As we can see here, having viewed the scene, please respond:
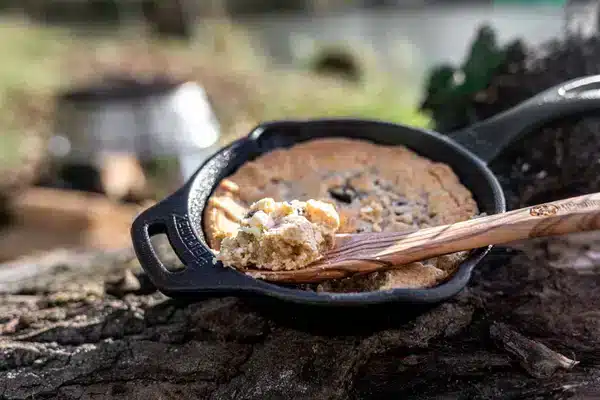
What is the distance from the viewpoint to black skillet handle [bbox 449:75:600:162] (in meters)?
1.72

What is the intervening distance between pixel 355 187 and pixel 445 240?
0.46m

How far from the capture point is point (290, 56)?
7.65 metres

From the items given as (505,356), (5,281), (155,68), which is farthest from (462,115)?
(155,68)

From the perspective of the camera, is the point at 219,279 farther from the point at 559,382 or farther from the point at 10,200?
the point at 10,200

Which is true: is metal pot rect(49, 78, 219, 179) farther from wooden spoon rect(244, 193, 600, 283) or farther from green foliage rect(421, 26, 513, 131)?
wooden spoon rect(244, 193, 600, 283)

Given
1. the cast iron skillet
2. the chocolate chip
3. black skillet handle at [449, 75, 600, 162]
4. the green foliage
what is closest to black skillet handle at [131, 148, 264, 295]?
the cast iron skillet

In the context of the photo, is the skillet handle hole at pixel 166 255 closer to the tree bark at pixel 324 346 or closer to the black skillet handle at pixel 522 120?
the tree bark at pixel 324 346

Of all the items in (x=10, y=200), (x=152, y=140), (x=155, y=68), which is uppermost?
(x=155, y=68)

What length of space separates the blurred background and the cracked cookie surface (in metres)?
0.65

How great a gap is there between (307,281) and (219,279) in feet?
0.58

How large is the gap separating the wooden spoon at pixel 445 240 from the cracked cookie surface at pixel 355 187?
0.09 metres

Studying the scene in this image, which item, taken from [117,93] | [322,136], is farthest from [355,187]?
[117,93]

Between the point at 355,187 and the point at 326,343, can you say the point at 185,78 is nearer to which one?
the point at 355,187

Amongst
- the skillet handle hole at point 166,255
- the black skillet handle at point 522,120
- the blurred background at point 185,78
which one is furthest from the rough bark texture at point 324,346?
the blurred background at point 185,78
